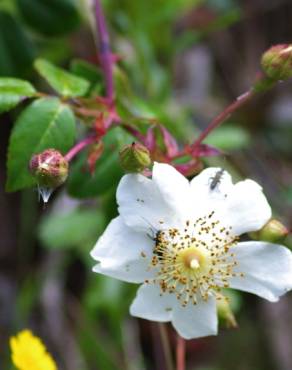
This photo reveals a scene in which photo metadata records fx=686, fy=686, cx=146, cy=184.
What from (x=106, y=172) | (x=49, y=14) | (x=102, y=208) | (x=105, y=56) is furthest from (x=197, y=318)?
(x=49, y=14)

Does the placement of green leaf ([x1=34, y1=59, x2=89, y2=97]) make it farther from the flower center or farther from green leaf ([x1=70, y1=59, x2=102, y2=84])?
the flower center

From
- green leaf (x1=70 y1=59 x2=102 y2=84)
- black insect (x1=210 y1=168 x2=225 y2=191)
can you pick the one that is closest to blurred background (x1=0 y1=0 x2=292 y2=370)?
green leaf (x1=70 y1=59 x2=102 y2=84)

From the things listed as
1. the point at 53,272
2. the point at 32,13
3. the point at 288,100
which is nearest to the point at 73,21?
the point at 32,13

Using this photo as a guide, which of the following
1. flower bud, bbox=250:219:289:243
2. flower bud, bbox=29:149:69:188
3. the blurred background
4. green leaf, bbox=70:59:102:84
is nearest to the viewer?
flower bud, bbox=29:149:69:188

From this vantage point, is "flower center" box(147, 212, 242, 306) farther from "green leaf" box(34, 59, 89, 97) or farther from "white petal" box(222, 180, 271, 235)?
"green leaf" box(34, 59, 89, 97)

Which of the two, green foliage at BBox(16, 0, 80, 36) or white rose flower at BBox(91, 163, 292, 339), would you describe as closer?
white rose flower at BBox(91, 163, 292, 339)

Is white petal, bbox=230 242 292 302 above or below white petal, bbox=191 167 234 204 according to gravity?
below

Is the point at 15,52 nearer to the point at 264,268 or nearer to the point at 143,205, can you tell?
the point at 143,205

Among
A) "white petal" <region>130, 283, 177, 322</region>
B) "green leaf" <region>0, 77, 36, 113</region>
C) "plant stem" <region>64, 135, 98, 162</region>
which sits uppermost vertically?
"green leaf" <region>0, 77, 36, 113</region>

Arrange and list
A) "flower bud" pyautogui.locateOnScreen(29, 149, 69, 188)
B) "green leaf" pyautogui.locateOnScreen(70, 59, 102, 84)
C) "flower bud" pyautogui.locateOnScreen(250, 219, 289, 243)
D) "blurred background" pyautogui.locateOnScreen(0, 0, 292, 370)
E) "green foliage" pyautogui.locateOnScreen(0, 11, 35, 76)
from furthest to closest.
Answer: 1. "blurred background" pyautogui.locateOnScreen(0, 0, 292, 370)
2. "green foliage" pyautogui.locateOnScreen(0, 11, 35, 76)
3. "green leaf" pyautogui.locateOnScreen(70, 59, 102, 84)
4. "flower bud" pyautogui.locateOnScreen(250, 219, 289, 243)
5. "flower bud" pyautogui.locateOnScreen(29, 149, 69, 188)

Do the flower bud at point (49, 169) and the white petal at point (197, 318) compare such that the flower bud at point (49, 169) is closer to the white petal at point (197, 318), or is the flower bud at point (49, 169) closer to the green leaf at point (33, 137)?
the green leaf at point (33, 137)
